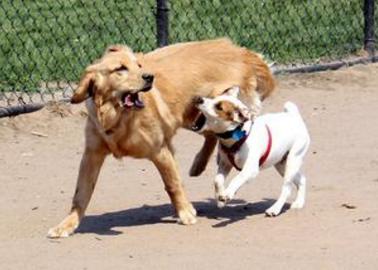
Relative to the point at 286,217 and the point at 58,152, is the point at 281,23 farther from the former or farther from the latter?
the point at 286,217

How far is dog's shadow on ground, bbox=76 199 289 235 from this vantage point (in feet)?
22.1

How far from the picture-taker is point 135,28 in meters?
11.9

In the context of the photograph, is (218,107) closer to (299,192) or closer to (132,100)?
(132,100)

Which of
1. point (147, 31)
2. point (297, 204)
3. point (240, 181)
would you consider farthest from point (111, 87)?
point (147, 31)

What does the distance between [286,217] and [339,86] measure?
402 cm

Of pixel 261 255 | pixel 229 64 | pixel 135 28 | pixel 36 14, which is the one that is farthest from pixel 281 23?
pixel 261 255

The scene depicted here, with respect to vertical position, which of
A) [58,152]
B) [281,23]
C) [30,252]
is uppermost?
[30,252]

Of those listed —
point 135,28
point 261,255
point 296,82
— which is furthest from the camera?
point 135,28

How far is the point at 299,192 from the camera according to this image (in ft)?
23.1

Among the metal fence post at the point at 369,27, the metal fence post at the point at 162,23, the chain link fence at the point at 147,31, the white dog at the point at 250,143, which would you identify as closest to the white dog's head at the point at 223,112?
the white dog at the point at 250,143

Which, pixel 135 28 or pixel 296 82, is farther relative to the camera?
pixel 135 28

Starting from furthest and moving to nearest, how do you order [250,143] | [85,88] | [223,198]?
[250,143]
[223,198]
[85,88]

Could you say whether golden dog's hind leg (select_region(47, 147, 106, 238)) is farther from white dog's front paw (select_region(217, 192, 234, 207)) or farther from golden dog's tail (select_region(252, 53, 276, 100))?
golden dog's tail (select_region(252, 53, 276, 100))

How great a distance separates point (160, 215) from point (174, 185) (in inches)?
12.5
